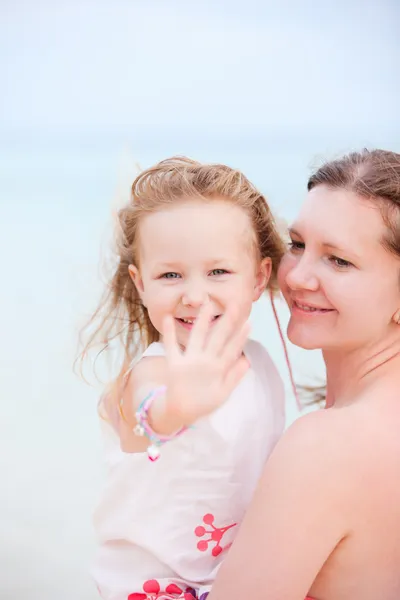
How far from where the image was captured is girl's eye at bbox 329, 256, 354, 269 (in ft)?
4.91

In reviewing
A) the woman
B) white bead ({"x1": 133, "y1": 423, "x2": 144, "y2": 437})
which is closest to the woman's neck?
the woman

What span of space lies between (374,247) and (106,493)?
0.68 m

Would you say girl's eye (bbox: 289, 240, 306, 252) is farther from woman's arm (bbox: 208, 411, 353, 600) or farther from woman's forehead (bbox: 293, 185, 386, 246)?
woman's arm (bbox: 208, 411, 353, 600)

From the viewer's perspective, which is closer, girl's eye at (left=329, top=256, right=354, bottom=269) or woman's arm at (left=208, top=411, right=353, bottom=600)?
woman's arm at (left=208, top=411, right=353, bottom=600)

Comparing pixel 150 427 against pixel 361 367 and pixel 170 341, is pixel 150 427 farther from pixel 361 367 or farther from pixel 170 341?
pixel 361 367

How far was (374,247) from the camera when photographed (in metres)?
1.47

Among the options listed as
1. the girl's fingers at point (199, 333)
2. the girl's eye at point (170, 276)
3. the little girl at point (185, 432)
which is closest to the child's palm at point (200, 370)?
the girl's fingers at point (199, 333)

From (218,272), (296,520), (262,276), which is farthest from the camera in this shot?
(262,276)

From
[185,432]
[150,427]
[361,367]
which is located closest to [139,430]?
[150,427]

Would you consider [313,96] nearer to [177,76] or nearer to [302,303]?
[177,76]

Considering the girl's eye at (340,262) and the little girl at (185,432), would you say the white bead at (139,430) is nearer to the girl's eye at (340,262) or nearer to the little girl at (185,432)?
the little girl at (185,432)

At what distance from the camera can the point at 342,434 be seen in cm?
134

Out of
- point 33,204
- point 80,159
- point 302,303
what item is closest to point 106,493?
point 302,303

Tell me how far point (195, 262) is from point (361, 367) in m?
0.36
